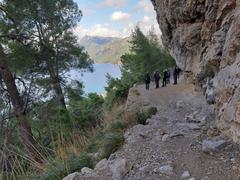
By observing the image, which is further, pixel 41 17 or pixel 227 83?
pixel 41 17

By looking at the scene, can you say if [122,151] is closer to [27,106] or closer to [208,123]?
[208,123]

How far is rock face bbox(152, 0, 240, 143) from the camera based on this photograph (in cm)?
591

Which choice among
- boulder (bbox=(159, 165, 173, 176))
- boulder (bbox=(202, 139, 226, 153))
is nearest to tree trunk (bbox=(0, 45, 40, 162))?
boulder (bbox=(159, 165, 173, 176))

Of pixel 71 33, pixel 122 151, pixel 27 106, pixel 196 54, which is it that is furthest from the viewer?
pixel 71 33

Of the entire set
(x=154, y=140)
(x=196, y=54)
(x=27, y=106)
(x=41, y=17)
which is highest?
(x=41, y=17)

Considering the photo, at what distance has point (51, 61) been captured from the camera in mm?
11891

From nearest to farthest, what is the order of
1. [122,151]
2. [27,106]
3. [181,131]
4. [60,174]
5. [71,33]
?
[60,174] < [122,151] < [181,131] < [27,106] < [71,33]

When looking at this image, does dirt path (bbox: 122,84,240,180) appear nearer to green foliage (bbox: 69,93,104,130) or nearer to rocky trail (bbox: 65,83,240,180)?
rocky trail (bbox: 65,83,240,180)

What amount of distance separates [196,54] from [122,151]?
20.8ft

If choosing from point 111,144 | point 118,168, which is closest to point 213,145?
point 118,168

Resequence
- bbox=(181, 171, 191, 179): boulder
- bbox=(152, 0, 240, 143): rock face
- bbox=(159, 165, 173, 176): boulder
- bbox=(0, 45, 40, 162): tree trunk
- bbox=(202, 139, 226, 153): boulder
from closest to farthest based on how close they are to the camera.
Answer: bbox=(181, 171, 191, 179): boulder → bbox=(159, 165, 173, 176): boulder → bbox=(202, 139, 226, 153): boulder → bbox=(152, 0, 240, 143): rock face → bbox=(0, 45, 40, 162): tree trunk

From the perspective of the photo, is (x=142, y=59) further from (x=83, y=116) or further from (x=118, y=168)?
(x=118, y=168)

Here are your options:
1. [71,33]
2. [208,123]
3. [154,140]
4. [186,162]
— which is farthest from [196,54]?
[71,33]

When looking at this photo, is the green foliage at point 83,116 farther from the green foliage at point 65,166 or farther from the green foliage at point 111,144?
the green foliage at point 65,166
